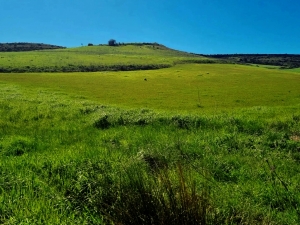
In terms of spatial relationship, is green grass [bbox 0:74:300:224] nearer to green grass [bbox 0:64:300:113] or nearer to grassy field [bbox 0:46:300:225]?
grassy field [bbox 0:46:300:225]

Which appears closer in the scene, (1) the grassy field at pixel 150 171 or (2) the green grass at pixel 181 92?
(1) the grassy field at pixel 150 171

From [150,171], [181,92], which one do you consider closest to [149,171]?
[150,171]

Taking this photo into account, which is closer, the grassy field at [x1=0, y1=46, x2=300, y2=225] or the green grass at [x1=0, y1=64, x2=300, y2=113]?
the grassy field at [x1=0, y1=46, x2=300, y2=225]

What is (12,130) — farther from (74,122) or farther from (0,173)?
(0,173)

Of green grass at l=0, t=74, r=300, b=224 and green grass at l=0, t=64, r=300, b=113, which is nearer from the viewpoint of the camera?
green grass at l=0, t=74, r=300, b=224

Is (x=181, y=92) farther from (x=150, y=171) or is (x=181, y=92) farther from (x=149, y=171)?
(x=150, y=171)

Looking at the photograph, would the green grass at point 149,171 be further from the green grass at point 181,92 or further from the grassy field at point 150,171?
the green grass at point 181,92

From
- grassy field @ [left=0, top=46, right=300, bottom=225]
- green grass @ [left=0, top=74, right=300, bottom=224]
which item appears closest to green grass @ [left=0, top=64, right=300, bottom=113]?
grassy field @ [left=0, top=46, right=300, bottom=225]

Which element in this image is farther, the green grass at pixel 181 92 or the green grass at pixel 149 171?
the green grass at pixel 181 92

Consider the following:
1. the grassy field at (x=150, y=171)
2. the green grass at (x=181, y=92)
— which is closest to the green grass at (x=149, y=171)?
the grassy field at (x=150, y=171)

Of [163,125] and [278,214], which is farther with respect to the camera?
[163,125]

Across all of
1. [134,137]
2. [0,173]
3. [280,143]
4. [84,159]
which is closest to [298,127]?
[280,143]

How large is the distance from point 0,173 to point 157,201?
17.4 ft

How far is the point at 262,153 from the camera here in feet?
37.0
